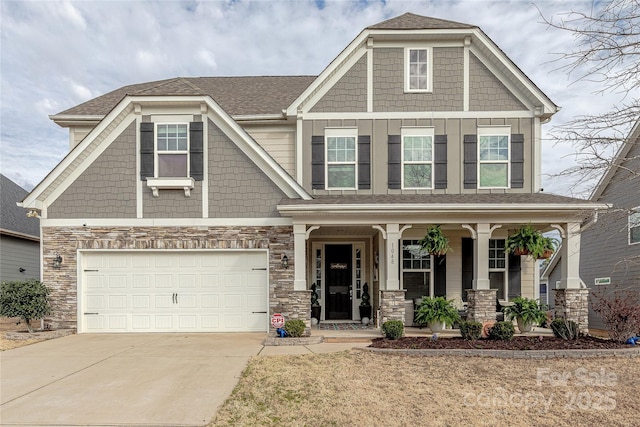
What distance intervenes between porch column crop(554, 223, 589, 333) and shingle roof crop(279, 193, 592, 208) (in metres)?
0.86

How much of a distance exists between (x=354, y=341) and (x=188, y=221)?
527 centimetres

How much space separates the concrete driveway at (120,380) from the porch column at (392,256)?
11.1 ft

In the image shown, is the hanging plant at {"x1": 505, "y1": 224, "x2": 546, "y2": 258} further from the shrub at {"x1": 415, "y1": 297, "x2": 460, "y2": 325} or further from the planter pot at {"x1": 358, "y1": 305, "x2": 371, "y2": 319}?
the planter pot at {"x1": 358, "y1": 305, "x2": 371, "y2": 319}

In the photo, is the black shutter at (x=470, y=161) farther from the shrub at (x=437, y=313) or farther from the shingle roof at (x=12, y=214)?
the shingle roof at (x=12, y=214)

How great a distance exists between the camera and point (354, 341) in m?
9.43

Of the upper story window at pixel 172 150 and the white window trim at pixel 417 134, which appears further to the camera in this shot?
the white window trim at pixel 417 134

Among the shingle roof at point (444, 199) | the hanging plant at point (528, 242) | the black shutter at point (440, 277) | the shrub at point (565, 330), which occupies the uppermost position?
the shingle roof at point (444, 199)

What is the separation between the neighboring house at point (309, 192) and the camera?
10.6 meters

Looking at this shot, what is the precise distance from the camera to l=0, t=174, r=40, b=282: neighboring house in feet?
56.1

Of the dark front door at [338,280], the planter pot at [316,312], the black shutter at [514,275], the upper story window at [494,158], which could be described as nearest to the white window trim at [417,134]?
the upper story window at [494,158]

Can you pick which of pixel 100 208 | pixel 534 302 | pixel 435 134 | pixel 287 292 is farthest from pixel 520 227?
pixel 100 208

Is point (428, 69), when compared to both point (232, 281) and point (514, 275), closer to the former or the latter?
point (514, 275)

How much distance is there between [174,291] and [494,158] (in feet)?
31.2

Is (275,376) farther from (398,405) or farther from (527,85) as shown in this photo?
(527,85)
